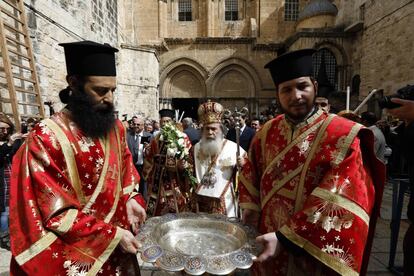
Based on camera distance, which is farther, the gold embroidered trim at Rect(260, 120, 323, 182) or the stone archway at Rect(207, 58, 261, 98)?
the stone archway at Rect(207, 58, 261, 98)

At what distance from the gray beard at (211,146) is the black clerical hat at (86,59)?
220 cm

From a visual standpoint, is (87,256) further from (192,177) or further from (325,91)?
(325,91)

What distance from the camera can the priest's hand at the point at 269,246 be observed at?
4.98 ft

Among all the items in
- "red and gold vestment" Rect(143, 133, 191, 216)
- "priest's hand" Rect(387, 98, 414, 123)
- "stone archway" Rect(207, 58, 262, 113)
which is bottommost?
"red and gold vestment" Rect(143, 133, 191, 216)

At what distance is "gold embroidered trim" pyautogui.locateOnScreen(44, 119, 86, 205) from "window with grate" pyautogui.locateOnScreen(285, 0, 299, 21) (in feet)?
83.6

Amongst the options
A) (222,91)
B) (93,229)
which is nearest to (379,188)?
(93,229)

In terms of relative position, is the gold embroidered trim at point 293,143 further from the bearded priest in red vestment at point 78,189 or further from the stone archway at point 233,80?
the stone archway at point 233,80

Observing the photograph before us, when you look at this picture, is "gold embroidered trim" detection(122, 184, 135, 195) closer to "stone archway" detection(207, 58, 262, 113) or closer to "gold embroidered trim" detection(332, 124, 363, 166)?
"gold embroidered trim" detection(332, 124, 363, 166)

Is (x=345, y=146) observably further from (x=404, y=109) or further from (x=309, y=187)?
(x=404, y=109)

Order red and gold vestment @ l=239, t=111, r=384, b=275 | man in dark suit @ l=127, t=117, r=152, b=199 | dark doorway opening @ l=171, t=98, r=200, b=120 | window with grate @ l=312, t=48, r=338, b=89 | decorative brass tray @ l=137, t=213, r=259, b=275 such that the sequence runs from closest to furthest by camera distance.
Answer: decorative brass tray @ l=137, t=213, r=259, b=275 < red and gold vestment @ l=239, t=111, r=384, b=275 < man in dark suit @ l=127, t=117, r=152, b=199 < window with grate @ l=312, t=48, r=338, b=89 < dark doorway opening @ l=171, t=98, r=200, b=120

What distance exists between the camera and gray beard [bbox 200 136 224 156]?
3895mm

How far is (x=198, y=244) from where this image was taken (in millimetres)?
1828

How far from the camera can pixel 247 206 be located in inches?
86.8

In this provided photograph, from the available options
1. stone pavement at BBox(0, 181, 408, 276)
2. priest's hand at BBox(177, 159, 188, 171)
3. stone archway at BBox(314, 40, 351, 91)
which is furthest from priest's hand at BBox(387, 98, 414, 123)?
stone archway at BBox(314, 40, 351, 91)
